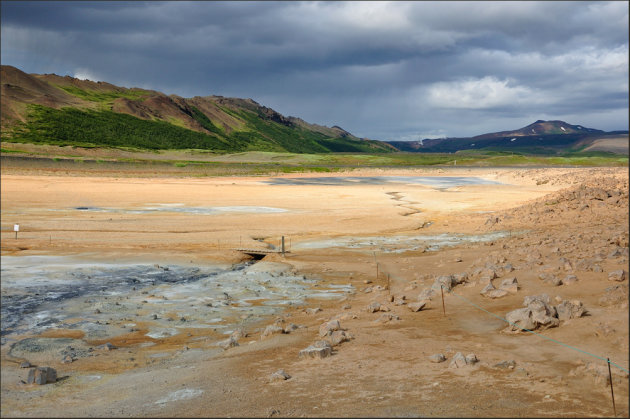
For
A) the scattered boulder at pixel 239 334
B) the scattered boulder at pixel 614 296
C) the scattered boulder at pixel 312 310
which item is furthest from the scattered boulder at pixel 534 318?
the scattered boulder at pixel 239 334

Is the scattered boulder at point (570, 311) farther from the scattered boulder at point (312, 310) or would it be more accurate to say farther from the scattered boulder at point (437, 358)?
the scattered boulder at point (312, 310)

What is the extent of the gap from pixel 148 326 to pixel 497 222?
2539cm

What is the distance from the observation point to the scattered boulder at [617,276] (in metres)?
13.5

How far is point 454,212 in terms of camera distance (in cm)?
4312

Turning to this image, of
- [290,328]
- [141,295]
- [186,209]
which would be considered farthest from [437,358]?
[186,209]

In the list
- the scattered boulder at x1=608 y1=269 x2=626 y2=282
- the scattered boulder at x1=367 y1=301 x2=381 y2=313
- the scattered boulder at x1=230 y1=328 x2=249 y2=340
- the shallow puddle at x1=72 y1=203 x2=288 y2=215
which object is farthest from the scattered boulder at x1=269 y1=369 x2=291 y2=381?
the shallow puddle at x1=72 y1=203 x2=288 y2=215

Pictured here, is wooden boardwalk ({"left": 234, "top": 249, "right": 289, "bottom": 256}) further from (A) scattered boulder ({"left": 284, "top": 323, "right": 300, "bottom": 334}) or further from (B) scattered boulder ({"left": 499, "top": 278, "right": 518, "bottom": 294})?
(B) scattered boulder ({"left": 499, "top": 278, "right": 518, "bottom": 294})

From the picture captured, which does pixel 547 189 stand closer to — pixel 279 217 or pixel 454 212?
pixel 454 212

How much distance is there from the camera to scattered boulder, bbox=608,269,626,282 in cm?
1354

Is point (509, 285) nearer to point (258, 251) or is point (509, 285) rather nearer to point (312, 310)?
point (312, 310)

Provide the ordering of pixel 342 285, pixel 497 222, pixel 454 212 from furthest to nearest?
1. pixel 454 212
2. pixel 497 222
3. pixel 342 285

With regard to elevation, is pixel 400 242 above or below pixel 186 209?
below

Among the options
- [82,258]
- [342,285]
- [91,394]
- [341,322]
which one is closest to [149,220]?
[82,258]

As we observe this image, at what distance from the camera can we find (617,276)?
13578 millimetres
